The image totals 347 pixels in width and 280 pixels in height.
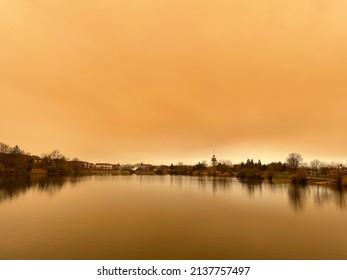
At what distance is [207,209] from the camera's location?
105 feet

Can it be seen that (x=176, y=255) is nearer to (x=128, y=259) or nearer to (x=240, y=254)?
(x=128, y=259)

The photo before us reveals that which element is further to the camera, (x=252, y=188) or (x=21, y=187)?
(x=252, y=188)

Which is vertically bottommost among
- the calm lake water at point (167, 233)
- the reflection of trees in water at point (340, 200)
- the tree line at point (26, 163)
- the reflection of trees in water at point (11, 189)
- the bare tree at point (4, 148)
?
the calm lake water at point (167, 233)

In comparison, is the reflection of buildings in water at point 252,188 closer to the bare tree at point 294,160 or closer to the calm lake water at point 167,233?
the calm lake water at point 167,233

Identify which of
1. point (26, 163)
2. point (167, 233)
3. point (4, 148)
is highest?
point (4, 148)

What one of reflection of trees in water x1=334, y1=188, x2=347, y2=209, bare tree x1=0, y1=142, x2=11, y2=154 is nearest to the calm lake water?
reflection of trees in water x1=334, y1=188, x2=347, y2=209

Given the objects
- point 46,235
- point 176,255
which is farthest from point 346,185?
point 46,235

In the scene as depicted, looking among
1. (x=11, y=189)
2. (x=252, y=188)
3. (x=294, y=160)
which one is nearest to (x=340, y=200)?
(x=252, y=188)

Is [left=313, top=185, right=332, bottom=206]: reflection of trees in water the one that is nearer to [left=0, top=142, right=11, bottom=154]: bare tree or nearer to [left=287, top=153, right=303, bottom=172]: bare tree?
[left=287, top=153, right=303, bottom=172]: bare tree

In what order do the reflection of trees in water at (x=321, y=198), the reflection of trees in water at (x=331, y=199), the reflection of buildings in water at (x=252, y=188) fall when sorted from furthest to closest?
the reflection of buildings in water at (x=252, y=188) < the reflection of trees in water at (x=321, y=198) < the reflection of trees in water at (x=331, y=199)

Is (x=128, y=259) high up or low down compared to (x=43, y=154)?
down

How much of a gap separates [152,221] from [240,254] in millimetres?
10693

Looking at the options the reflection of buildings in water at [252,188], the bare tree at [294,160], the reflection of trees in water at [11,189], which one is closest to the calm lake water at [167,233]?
the reflection of trees in water at [11,189]

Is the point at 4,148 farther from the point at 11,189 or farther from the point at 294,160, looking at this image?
the point at 294,160
